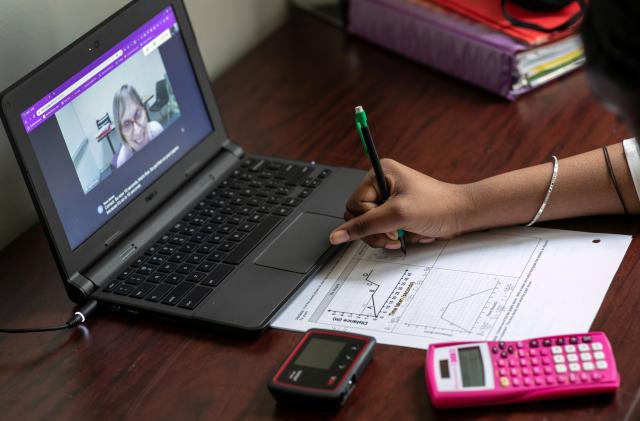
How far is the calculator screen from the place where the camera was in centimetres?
98

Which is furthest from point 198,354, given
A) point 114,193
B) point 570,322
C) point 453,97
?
point 453,97

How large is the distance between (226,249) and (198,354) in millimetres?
187

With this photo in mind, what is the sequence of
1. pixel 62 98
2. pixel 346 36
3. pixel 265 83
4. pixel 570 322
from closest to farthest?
1. pixel 570 322
2. pixel 62 98
3. pixel 265 83
4. pixel 346 36

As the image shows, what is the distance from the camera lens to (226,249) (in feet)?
4.17

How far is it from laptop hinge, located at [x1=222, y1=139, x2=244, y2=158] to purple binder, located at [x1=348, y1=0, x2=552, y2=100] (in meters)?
0.42

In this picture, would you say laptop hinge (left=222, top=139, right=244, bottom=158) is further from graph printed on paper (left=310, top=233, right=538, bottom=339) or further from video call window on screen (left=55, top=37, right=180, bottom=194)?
graph printed on paper (left=310, top=233, right=538, bottom=339)

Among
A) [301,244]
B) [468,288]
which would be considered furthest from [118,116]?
[468,288]

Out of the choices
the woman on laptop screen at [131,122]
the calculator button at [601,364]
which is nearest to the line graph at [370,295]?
the calculator button at [601,364]

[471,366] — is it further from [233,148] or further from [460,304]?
[233,148]

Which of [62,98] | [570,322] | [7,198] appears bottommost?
[570,322]

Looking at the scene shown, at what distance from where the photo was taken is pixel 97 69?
1265 mm

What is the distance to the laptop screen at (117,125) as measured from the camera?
47.6 inches

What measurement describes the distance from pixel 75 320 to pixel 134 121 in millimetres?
304

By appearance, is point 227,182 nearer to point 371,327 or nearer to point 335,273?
point 335,273
